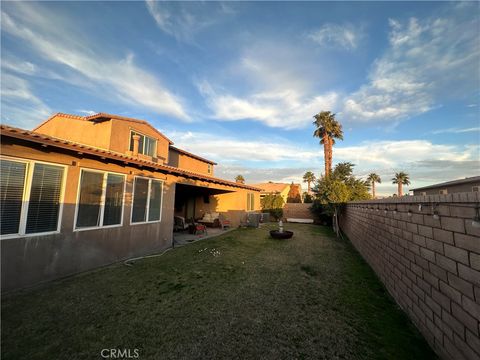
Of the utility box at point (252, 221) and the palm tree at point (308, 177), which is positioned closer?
the utility box at point (252, 221)

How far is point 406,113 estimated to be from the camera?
13.2m

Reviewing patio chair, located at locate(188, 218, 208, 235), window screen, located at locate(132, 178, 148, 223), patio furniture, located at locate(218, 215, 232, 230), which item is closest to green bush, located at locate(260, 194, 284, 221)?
patio furniture, located at locate(218, 215, 232, 230)

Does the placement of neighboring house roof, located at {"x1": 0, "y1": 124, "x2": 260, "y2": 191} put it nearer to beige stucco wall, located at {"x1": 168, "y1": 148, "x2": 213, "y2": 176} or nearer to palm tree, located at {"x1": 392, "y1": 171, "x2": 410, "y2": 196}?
beige stucco wall, located at {"x1": 168, "y1": 148, "x2": 213, "y2": 176}

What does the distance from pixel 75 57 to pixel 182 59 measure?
5.56m

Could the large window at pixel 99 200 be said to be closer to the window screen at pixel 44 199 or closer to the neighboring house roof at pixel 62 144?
the window screen at pixel 44 199

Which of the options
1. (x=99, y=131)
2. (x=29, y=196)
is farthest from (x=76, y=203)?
(x=99, y=131)

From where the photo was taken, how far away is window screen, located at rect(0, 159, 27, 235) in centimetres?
470

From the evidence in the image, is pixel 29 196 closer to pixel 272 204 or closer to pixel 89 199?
pixel 89 199

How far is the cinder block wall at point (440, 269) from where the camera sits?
7.64 feet

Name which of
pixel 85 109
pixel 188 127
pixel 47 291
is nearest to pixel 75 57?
pixel 85 109

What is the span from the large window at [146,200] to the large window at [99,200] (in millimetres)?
628

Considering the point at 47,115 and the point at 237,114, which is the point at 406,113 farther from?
the point at 47,115

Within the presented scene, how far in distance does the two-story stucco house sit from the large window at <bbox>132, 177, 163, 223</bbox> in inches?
1.6

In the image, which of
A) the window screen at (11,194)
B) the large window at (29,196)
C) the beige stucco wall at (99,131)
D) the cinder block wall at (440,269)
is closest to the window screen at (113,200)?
the large window at (29,196)
